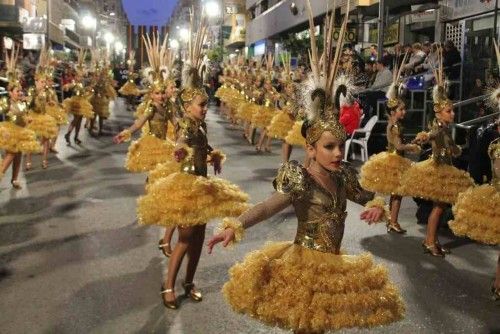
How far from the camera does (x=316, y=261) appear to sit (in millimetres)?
3623

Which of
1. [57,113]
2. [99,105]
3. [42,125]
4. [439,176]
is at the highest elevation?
[99,105]

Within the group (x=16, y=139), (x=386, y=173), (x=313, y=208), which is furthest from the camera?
(x=16, y=139)

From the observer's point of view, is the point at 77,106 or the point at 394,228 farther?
the point at 77,106

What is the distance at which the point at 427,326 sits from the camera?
208 inches

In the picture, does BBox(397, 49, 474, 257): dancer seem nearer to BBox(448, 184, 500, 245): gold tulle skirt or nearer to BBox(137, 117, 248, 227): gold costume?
BBox(448, 184, 500, 245): gold tulle skirt

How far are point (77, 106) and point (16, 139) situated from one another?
20.9ft

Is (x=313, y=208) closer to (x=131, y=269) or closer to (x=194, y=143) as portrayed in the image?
(x=194, y=143)

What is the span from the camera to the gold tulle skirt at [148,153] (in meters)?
8.09

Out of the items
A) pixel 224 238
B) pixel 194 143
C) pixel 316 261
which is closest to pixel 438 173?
pixel 194 143

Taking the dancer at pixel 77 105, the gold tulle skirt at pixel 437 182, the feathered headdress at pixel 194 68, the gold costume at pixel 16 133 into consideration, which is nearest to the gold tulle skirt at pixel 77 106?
the dancer at pixel 77 105

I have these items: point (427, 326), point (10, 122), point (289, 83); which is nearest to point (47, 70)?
point (10, 122)

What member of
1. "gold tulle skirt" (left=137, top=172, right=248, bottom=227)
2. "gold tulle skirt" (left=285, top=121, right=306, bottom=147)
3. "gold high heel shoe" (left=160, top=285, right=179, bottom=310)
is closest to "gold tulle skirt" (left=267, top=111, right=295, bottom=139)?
"gold tulle skirt" (left=285, top=121, right=306, bottom=147)

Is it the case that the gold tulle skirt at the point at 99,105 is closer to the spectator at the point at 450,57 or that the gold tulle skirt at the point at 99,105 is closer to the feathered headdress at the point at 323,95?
the spectator at the point at 450,57

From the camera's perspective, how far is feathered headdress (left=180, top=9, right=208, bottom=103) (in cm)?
570
